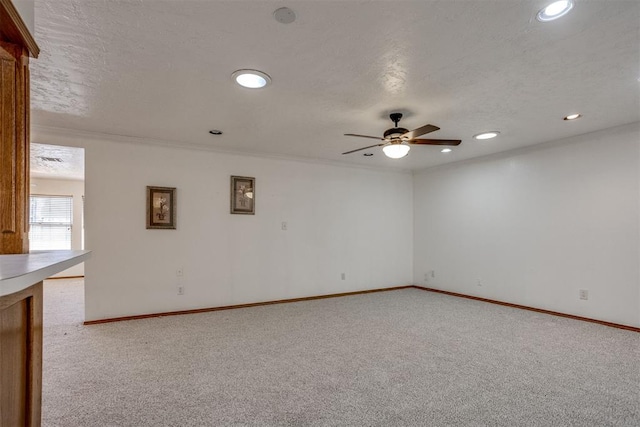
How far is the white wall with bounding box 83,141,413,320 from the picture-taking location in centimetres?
401

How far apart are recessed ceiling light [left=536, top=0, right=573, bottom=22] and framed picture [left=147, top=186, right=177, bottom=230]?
13.5ft

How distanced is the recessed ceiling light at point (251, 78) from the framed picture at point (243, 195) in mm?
→ 2307

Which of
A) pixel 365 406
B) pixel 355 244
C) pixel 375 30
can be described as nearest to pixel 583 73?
pixel 375 30

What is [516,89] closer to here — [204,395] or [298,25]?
[298,25]

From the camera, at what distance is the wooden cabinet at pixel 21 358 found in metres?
0.98

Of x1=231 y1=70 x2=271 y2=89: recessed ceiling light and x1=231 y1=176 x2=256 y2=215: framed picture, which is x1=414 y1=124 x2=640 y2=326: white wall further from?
x1=231 y1=70 x2=271 y2=89: recessed ceiling light

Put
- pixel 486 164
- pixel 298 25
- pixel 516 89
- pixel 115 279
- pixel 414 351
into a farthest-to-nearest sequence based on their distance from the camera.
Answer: pixel 486 164, pixel 115 279, pixel 414 351, pixel 516 89, pixel 298 25

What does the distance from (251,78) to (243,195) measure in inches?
99.5

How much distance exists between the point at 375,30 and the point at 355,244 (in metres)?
4.20

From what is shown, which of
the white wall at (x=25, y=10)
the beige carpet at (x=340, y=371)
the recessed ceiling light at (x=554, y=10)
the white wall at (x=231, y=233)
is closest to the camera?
the white wall at (x=25, y=10)

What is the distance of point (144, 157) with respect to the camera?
421 centimetres

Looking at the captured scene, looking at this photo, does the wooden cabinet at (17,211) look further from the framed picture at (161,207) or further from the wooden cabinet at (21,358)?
the framed picture at (161,207)

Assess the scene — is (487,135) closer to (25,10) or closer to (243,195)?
(243,195)

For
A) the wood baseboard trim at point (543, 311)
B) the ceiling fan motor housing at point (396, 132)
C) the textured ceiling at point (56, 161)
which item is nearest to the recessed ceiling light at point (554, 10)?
the ceiling fan motor housing at point (396, 132)
